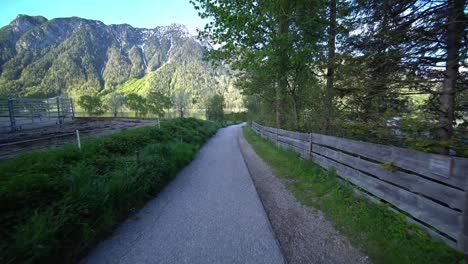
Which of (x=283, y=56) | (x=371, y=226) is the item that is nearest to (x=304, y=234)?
(x=371, y=226)

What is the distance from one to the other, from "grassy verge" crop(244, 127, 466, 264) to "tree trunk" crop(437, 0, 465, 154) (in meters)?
1.28

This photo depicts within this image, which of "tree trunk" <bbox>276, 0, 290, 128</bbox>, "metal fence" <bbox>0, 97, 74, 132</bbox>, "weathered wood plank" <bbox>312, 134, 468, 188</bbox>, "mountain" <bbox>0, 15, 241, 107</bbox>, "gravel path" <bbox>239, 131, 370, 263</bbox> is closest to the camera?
"weathered wood plank" <bbox>312, 134, 468, 188</bbox>

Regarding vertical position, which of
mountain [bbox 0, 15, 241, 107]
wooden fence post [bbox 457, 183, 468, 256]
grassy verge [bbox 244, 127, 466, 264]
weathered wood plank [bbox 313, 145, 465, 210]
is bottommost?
grassy verge [bbox 244, 127, 466, 264]

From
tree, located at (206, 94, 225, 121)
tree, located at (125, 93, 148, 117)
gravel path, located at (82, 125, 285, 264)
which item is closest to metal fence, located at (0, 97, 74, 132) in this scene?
gravel path, located at (82, 125, 285, 264)

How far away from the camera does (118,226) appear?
9.16 ft

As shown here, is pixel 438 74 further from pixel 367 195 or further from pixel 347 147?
pixel 367 195

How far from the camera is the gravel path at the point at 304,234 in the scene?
2.09 meters

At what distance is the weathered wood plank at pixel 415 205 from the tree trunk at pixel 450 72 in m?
0.88

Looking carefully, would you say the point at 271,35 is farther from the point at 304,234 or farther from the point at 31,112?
the point at 31,112

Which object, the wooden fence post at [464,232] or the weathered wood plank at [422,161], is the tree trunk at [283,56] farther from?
the wooden fence post at [464,232]

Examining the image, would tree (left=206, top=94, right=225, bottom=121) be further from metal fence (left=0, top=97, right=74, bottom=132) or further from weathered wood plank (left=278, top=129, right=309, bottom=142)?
weathered wood plank (left=278, top=129, right=309, bottom=142)

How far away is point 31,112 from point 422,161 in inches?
802

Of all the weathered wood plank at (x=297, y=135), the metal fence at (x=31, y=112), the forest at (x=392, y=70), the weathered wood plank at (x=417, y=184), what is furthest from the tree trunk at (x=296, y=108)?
the metal fence at (x=31, y=112)

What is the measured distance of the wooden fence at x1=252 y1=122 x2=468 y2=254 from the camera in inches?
72.1
